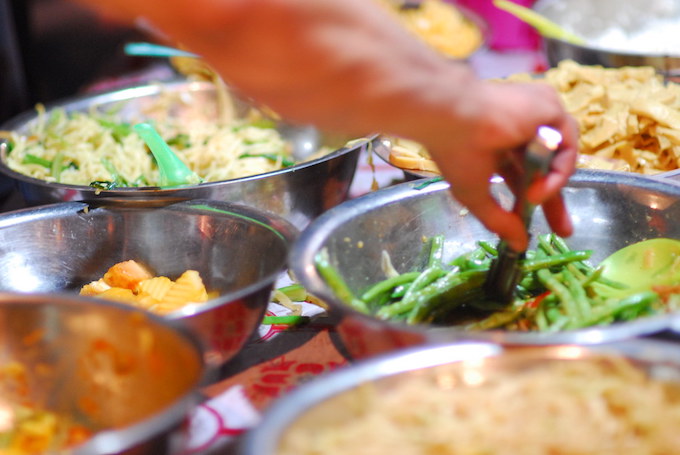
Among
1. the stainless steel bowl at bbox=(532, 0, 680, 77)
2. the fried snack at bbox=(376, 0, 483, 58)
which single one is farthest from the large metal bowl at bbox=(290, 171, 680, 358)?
the stainless steel bowl at bbox=(532, 0, 680, 77)

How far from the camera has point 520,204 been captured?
1494mm

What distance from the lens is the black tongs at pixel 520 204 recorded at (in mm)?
1382

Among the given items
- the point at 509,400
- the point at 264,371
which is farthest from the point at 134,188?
the point at 509,400

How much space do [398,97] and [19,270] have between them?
1.36 meters

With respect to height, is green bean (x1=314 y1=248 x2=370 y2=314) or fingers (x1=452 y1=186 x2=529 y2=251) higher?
fingers (x1=452 y1=186 x2=529 y2=251)

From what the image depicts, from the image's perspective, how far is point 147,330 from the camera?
136 cm

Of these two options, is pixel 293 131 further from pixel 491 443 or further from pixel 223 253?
pixel 491 443

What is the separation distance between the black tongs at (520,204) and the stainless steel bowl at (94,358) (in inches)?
26.2

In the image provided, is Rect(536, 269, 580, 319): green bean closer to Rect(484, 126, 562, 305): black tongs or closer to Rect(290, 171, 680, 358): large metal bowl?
Rect(484, 126, 562, 305): black tongs

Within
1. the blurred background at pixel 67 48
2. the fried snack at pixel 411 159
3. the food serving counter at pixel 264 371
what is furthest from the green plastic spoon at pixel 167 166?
the blurred background at pixel 67 48

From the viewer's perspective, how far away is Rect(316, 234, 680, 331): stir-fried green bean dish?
1618 mm

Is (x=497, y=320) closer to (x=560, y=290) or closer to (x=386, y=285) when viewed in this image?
(x=560, y=290)

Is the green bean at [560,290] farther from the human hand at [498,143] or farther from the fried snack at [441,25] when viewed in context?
the fried snack at [441,25]

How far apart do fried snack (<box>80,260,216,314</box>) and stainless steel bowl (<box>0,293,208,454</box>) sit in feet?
1.01
